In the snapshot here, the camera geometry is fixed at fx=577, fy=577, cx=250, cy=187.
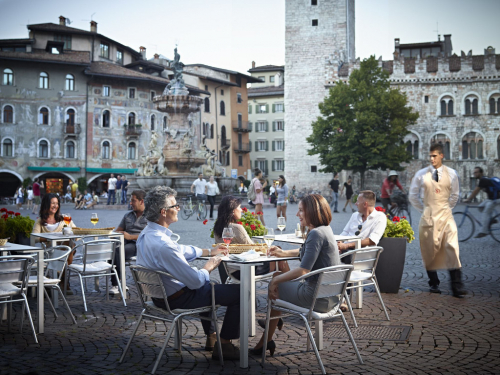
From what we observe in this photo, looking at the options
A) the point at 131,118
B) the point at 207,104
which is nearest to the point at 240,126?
the point at 207,104

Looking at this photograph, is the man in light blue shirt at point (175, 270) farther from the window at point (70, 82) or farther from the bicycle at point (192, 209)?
the window at point (70, 82)

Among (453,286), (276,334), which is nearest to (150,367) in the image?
(276,334)

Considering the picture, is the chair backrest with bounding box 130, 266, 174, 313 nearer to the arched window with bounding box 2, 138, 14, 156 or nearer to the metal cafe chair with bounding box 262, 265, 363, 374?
the metal cafe chair with bounding box 262, 265, 363, 374

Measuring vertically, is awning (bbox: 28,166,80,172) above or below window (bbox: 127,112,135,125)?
below

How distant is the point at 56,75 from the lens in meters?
46.9

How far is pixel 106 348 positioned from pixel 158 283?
108 cm

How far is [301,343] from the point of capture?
17.4 ft

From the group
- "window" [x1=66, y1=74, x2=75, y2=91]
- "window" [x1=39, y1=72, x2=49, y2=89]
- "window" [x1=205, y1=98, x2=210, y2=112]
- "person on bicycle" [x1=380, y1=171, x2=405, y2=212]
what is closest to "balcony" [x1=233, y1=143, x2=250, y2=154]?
"window" [x1=205, y1=98, x2=210, y2=112]

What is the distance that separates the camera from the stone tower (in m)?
52.0

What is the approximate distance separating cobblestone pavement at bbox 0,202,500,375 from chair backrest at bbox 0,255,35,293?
23.6 inches

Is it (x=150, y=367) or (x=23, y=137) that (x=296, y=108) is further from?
(x=150, y=367)

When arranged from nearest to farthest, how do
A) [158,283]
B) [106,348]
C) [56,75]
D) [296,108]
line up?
[158,283] → [106,348] → [56,75] → [296,108]

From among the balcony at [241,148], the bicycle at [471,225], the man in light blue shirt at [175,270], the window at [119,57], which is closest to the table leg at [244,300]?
the man in light blue shirt at [175,270]

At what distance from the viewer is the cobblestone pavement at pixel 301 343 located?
4547mm
